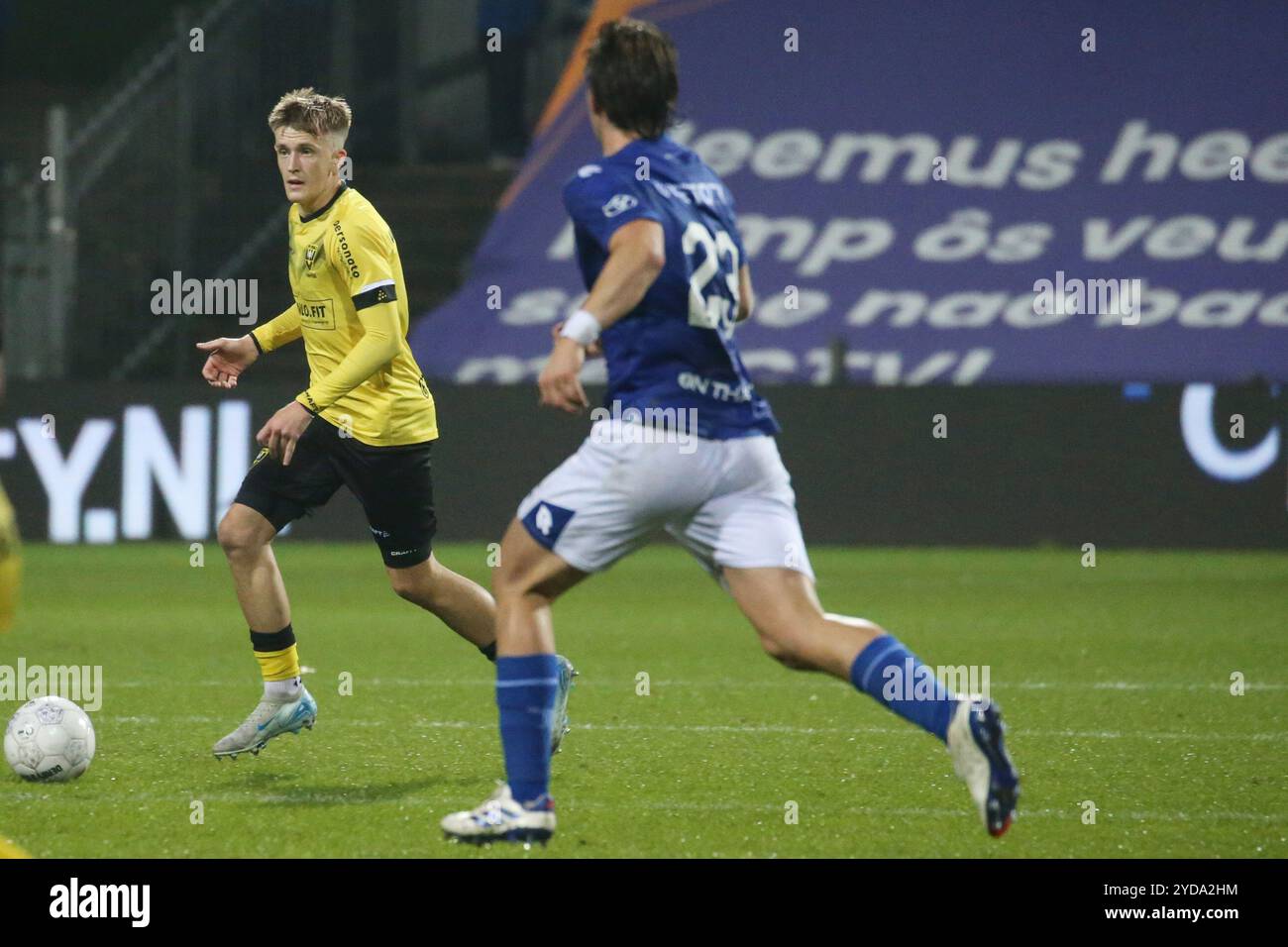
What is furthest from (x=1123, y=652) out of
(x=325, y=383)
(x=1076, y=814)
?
(x=325, y=383)

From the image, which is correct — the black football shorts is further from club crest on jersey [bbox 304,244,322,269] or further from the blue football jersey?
the blue football jersey

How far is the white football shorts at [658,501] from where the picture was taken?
476 centimetres

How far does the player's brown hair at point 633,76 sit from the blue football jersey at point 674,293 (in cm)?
8

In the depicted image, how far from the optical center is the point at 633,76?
4.77 m

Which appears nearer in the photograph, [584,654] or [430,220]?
[584,654]

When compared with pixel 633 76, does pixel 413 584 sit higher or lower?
lower

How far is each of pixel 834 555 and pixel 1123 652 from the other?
5420mm

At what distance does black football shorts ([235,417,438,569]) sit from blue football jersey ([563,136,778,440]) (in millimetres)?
1765

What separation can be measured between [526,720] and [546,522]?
49cm

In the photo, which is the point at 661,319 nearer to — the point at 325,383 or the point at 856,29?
the point at 325,383

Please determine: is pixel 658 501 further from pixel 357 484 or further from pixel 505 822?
pixel 357 484

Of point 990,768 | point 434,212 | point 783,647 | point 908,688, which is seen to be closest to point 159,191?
point 434,212

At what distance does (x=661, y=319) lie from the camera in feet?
15.7

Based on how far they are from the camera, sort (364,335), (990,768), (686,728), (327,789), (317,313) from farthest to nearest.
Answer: (686,728), (317,313), (364,335), (327,789), (990,768)
